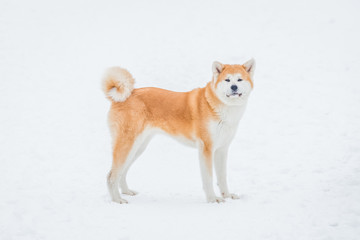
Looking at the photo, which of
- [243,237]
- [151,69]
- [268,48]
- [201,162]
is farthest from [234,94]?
[268,48]

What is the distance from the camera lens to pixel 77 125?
9859 millimetres

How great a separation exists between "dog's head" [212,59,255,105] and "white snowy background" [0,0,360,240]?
148 cm

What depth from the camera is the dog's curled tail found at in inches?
230

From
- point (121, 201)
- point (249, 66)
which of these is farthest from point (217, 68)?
point (121, 201)

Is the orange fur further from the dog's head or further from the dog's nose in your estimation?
the dog's nose

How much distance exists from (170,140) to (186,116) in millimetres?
3629

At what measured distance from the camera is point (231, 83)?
5328mm

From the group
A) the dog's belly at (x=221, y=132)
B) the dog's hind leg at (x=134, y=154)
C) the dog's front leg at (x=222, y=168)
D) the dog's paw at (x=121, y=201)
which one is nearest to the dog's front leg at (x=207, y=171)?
the dog's belly at (x=221, y=132)

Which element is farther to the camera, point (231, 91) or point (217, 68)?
point (217, 68)

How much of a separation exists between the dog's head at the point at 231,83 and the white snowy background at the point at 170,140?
4.86 feet

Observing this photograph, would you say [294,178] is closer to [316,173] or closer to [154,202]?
[316,173]

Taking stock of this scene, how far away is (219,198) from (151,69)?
7208 mm

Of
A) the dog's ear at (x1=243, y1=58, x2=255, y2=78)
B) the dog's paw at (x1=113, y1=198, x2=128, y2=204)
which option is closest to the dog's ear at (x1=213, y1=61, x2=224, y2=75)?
the dog's ear at (x1=243, y1=58, x2=255, y2=78)

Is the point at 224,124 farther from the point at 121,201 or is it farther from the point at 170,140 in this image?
the point at 170,140
